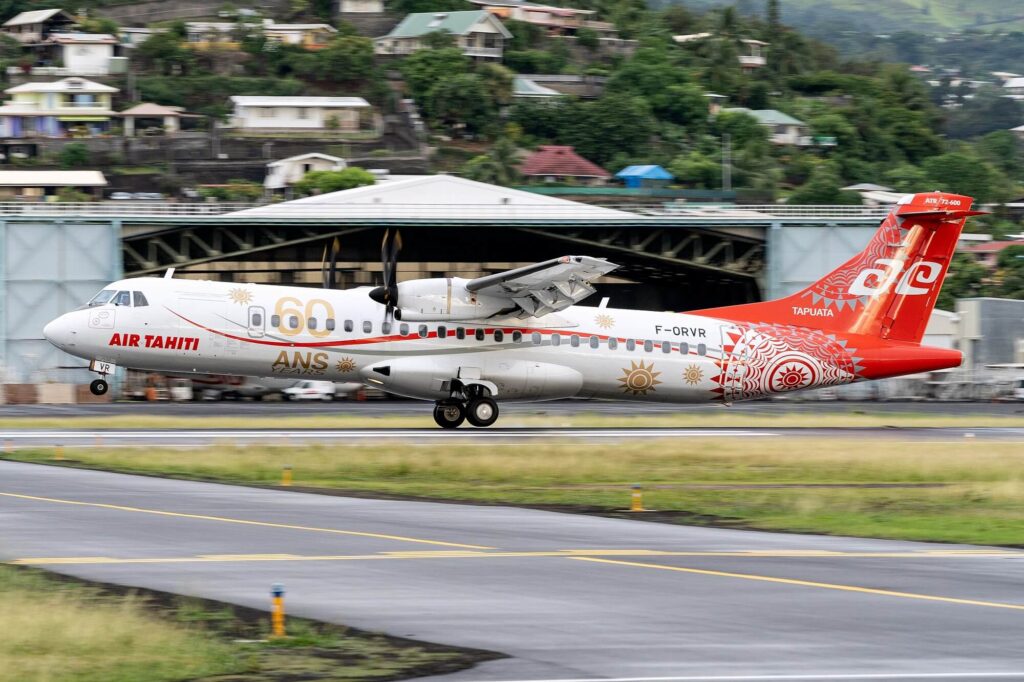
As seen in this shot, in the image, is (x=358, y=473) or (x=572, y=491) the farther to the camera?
(x=358, y=473)

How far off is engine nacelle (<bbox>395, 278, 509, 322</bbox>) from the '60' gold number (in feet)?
5.89

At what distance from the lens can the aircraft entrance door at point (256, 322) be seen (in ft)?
99.7

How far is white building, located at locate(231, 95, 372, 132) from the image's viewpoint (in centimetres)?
11756

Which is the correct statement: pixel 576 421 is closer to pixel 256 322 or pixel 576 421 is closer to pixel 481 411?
pixel 481 411

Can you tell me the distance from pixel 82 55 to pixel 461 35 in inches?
1617

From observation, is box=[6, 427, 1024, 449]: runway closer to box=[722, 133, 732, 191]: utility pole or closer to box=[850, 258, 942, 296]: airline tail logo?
box=[850, 258, 942, 296]: airline tail logo

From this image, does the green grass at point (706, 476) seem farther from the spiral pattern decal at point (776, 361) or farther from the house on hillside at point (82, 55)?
the house on hillside at point (82, 55)

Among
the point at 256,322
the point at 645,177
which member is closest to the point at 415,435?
the point at 256,322

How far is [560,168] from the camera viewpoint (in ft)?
357

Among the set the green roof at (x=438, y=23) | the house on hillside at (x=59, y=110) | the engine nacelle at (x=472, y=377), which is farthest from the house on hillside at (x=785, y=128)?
the engine nacelle at (x=472, y=377)

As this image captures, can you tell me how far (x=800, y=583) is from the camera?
13.1 m

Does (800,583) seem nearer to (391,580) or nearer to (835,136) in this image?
(391,580)

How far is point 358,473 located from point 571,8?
16293 centimetres

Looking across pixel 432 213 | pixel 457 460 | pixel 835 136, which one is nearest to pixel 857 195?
pixel 835 136
